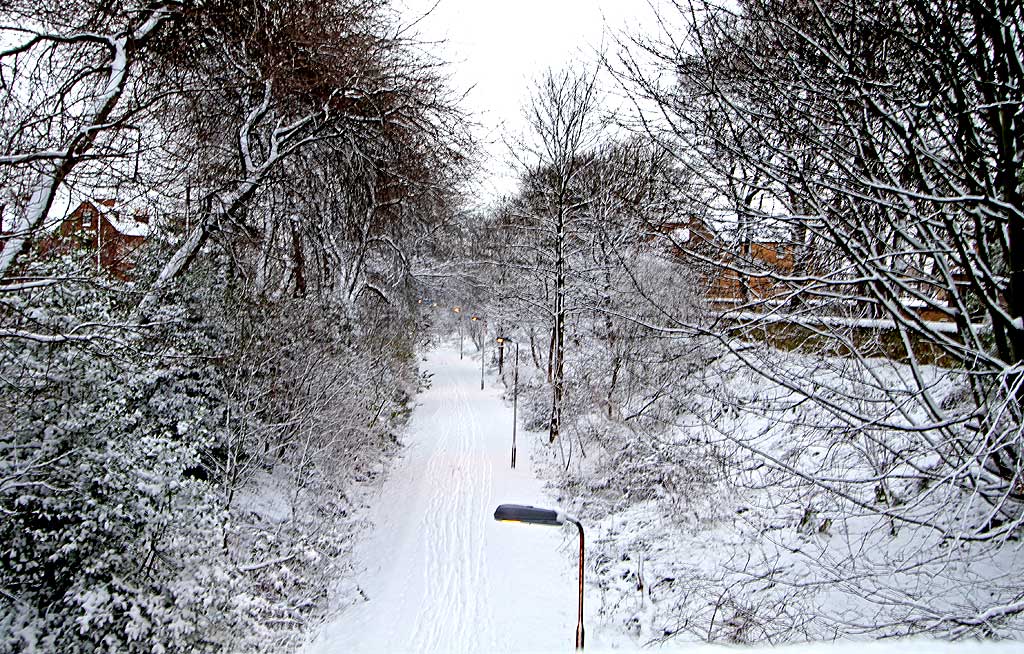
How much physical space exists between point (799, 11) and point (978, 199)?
1.92 meters

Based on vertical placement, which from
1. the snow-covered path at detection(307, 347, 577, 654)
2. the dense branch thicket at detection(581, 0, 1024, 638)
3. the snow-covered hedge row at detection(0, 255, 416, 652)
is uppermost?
the dense branch thicket at detection(581, 0, 1024, 638)

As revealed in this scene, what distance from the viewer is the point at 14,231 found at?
362 centimetres

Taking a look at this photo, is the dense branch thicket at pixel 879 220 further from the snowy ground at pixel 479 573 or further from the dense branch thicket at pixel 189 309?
the dense branch thicket at pixel 189 309

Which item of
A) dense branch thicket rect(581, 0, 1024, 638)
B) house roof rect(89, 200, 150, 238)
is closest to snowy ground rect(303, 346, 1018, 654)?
dense branch thicket rect(581, 0, 1024, 638)

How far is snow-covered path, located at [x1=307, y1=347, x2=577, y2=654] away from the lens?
750 cm

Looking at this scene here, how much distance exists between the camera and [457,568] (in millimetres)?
9562

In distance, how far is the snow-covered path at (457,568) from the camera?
750 cm

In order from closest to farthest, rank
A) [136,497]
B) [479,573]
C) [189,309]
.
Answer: [136,497] → [189,309] → [479,573]

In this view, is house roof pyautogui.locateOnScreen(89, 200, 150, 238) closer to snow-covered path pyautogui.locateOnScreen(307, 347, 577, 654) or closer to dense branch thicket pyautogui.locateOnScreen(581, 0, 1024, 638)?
dense branch thicket pyautogui.locateOnScreen(581, 0, 1024, 638)

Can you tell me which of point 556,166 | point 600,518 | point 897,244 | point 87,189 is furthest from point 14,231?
point 556,166

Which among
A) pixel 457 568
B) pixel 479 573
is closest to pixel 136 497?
pixel 457 568

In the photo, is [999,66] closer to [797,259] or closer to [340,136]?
[797,259]

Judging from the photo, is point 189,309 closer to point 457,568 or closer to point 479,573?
point 457,568

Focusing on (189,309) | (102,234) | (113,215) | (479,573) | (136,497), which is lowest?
(479,573)
